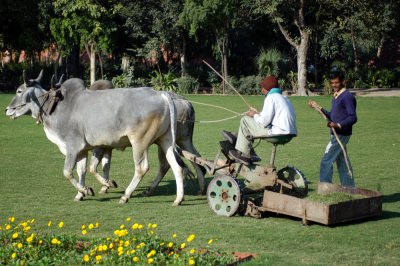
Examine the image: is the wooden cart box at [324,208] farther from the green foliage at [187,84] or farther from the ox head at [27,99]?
the green foliage at [187,84]

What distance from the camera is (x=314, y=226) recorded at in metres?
11.1

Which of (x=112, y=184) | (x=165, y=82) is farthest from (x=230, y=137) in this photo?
(x=165, y=82)

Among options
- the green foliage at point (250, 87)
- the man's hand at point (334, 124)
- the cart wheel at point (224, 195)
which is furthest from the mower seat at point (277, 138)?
the green foliage at point (250, 87)

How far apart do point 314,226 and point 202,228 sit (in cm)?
156

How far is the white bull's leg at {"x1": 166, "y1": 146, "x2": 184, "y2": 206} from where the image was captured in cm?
1298

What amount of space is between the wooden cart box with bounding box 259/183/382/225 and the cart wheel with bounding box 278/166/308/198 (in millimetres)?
605

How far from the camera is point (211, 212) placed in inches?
482

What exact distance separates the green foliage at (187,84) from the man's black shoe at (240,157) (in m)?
37.2

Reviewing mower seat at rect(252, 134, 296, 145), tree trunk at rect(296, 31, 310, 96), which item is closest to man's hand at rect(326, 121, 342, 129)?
mower seat at rect(252, 134, 296, 145)

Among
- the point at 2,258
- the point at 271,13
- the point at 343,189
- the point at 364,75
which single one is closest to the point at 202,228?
the point at 343,189

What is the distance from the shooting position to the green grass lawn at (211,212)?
9.83 m

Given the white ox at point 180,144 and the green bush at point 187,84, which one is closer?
the white ox at point 180,144

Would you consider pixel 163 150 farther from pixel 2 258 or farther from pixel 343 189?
pixel 2 258

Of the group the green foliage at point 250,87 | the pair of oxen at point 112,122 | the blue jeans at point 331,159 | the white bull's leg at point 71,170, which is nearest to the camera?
the blue jeans at point 331,159
